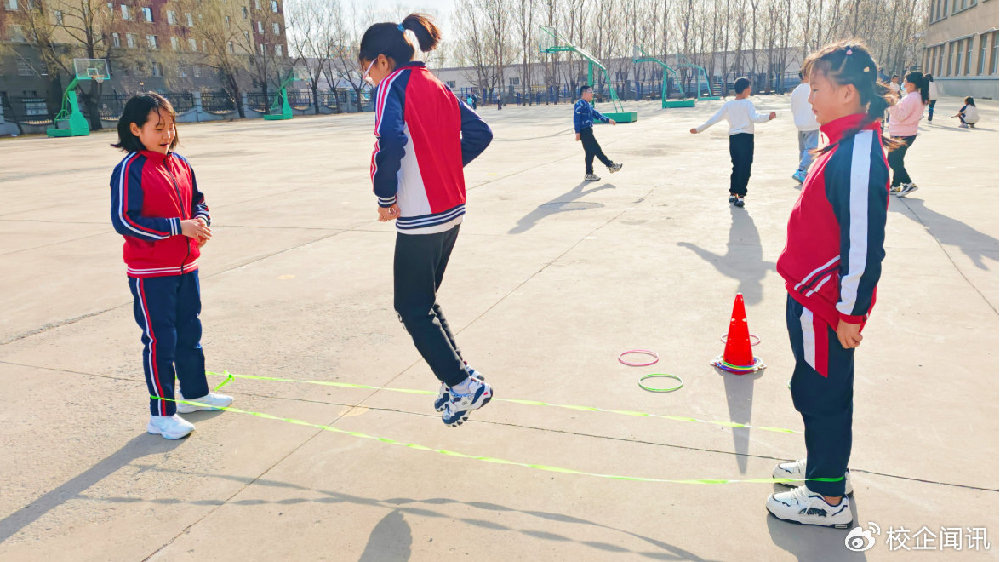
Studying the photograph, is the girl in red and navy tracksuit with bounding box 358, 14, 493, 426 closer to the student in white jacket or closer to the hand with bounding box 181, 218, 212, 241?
the hand with bounding box 181, 218, 212, 241

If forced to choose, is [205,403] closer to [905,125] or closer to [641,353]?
[641,353]

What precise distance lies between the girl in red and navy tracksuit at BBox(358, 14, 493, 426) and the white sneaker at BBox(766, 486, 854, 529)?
1463 mm

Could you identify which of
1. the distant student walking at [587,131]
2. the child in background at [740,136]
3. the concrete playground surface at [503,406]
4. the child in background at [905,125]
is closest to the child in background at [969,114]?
the child in background at [905,125]

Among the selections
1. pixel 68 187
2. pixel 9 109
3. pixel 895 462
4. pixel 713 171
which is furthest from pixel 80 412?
pixel 9 109

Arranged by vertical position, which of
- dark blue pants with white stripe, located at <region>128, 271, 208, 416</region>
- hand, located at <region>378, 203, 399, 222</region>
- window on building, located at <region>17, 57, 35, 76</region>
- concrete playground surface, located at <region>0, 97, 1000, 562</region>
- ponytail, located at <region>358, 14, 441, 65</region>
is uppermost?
window on building, located at <region>17, 57, 35, 76</region>

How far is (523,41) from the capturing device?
70.6 metres

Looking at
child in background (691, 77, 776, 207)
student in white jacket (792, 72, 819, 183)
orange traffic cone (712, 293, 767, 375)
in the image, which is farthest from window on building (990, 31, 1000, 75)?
orange traffic cone (712, 293, 767, 375)

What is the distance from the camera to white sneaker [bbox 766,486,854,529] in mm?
2645

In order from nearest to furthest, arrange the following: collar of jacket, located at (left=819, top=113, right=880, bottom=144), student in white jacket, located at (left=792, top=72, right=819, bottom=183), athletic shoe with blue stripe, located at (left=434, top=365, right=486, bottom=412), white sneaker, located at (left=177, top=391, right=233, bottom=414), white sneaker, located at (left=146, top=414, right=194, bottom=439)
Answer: collar of jacket, located at (left=819, top=113, right=880, bottom=144), athletic shoe with blue stripe, located at (left=434, top=365, right=486, bottom=412), white sneaker, located at (left=146, top=414, right=194, bottom=439), white sneaker, located at (left=177, top=391, right=233, bottom=414), student in white jacket, located at (left=792, top=72, right=819, bottom=183)

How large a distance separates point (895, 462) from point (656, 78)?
88.8 meters

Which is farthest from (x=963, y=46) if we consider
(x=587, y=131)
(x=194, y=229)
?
(x=194, y=229)

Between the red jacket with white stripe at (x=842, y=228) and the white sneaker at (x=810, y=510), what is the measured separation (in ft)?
2.48

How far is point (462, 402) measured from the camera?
11.2 ft

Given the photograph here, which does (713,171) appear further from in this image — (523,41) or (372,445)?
(523,41)
